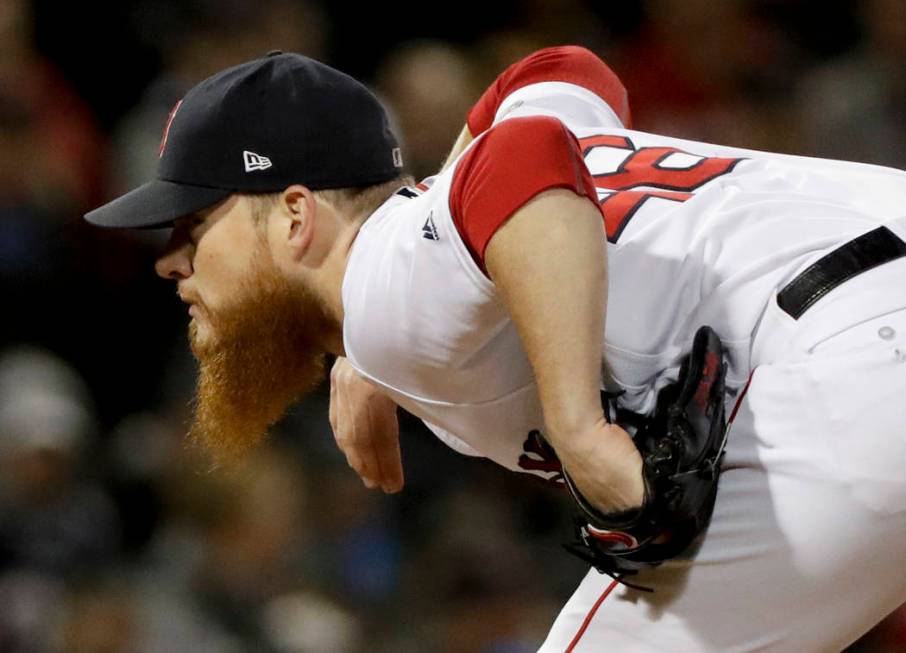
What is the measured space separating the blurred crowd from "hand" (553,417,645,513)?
8.40ft

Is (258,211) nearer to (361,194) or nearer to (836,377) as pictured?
(361,194)

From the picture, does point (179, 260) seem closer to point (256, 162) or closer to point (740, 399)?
point (256, 162)

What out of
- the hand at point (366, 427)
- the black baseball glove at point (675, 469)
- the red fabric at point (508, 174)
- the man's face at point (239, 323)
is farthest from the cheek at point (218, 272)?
the black baseball glove at point (675, 469)

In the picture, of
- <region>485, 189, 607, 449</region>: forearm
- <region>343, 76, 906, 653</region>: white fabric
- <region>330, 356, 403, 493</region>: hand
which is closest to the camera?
<region>485, 189, 607, 449</region>: forearm

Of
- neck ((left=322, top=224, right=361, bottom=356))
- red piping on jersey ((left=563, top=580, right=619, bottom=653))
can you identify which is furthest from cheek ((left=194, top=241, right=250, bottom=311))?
red piping on jersey ((left=563, top=580, right=619, bottom=653))

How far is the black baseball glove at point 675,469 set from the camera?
167 centimetres

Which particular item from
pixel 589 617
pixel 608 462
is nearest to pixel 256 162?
pixel 608 462

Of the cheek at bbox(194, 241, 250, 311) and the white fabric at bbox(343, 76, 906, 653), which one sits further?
the cheek at bbox(194, 241, 250, 311)

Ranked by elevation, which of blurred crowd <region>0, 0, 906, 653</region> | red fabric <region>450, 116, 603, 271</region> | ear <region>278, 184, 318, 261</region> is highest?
red fabric <region>450, 116, 603, 271</region>

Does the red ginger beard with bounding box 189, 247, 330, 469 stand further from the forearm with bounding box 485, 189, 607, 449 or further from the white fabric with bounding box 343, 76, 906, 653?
the forearm with bounding box 485, 189, 607, 449

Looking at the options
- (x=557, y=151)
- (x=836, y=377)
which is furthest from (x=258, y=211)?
(x=836, y=377)

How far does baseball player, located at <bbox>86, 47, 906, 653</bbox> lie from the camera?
5.41ft

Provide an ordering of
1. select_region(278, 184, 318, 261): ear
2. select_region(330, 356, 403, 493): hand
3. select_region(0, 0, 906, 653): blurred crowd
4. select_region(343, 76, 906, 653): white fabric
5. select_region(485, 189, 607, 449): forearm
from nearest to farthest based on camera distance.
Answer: select_region(485, 189, 607, 449): forearm → select_region(343, 76, 906, 653): white fabric → select_region(278, 184, 318, 261): ear → select_region(330, 356, 403, 493): hand → select_region(0, 0, 906, 653): blurred crowd

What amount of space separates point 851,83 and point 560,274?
3.42 metres
